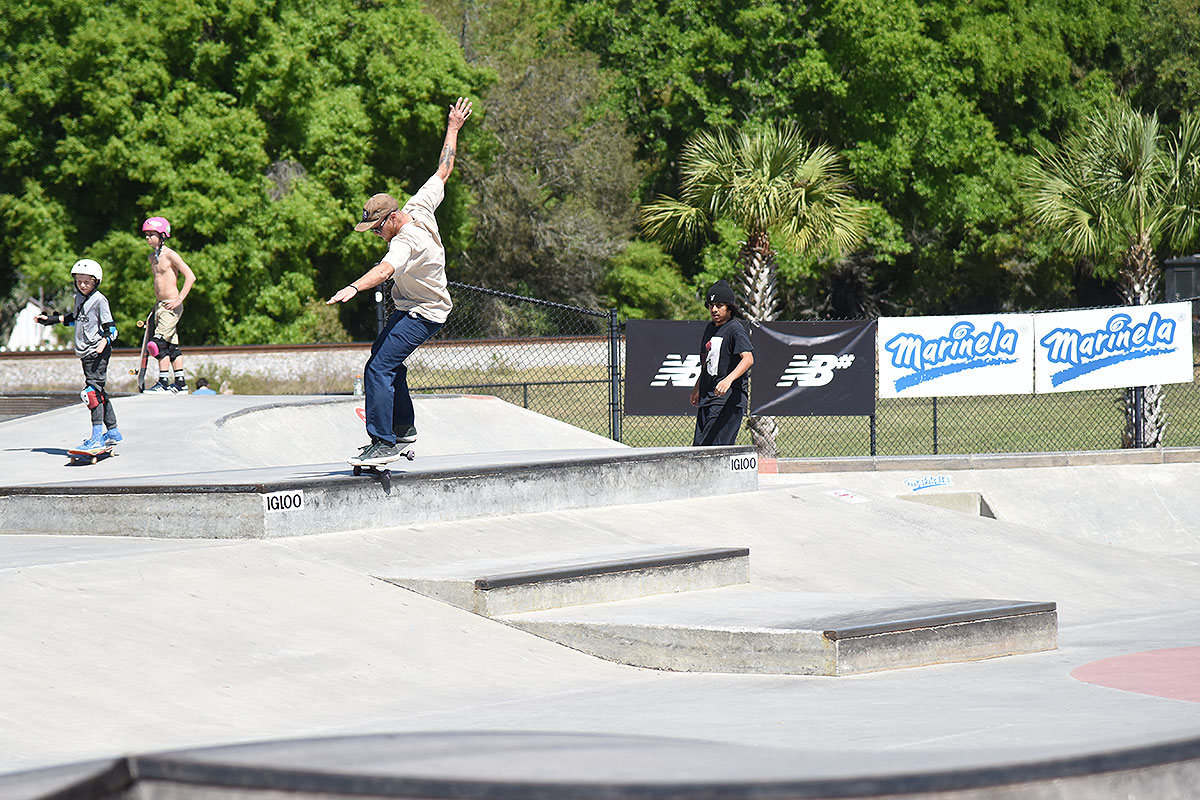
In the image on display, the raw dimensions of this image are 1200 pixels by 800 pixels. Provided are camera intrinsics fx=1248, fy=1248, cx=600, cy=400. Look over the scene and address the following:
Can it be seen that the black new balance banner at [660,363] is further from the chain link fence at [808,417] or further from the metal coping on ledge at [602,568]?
the metal coping on ledge at [602,568]

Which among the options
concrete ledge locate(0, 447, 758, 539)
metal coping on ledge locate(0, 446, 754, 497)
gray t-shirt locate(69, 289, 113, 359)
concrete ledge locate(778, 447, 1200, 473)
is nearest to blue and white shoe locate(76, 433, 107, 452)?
gray t-shirt locate(69, 289, 113, 359)

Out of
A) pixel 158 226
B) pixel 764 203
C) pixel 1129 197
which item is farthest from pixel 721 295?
pixel 1129 197

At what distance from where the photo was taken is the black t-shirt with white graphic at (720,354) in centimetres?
1058

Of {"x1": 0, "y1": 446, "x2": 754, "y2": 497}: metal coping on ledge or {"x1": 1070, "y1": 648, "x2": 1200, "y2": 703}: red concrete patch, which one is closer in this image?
{"x1": 1070, "y1": 648, "x2": 1200, "y2": 703}: red concrete patch

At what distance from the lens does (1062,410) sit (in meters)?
23.1

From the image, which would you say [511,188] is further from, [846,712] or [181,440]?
[846,712]

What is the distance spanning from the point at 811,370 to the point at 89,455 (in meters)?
9.35

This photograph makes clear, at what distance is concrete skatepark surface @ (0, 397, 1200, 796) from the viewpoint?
338cm

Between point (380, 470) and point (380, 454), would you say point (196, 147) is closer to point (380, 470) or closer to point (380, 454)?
point (380, 470)

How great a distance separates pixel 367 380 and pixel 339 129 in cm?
2904

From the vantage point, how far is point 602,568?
7.43m

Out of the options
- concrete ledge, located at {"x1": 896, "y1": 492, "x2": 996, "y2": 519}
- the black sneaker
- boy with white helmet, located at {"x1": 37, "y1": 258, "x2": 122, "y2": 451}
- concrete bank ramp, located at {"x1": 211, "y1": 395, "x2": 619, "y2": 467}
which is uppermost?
boy with white helmet, located at {"x1": 37, "y1": 258, "x2": 122, "y2": 451}

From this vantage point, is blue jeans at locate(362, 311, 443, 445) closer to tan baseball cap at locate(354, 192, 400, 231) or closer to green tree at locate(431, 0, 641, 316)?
tan baseball cap at locate(354, 192, 400, 231)

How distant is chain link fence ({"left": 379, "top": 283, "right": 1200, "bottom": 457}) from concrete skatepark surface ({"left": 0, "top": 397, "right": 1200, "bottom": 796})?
6813mm
